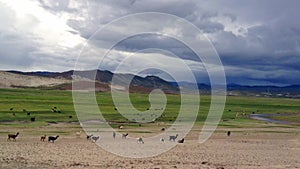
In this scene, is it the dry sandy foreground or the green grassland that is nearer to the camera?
the dry sandy foreground

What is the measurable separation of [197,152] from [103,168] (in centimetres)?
1176

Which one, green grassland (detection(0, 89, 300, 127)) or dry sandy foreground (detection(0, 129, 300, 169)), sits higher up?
green grassland (detection(0, 89, 300, 127))

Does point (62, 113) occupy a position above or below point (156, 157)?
above

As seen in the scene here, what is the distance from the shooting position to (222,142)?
43656mm

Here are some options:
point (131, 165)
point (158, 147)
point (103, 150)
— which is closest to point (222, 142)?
point (158, 147)

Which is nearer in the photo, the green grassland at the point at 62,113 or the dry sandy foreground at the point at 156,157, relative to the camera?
the dry sandy foreground at the point at 156,157

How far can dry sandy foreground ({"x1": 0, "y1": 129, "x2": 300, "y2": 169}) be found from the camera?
88.0 ft

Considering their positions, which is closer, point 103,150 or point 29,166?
point 29,166

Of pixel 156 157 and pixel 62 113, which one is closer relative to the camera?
pixel 156 157

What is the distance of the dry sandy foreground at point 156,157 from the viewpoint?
88.0 feet

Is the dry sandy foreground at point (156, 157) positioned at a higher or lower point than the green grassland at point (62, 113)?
lower

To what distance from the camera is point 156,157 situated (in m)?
Result: 31.1

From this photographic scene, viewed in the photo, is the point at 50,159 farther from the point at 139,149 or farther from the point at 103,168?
the point at 139,149

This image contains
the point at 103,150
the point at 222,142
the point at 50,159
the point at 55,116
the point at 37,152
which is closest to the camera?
the point at 50,159
